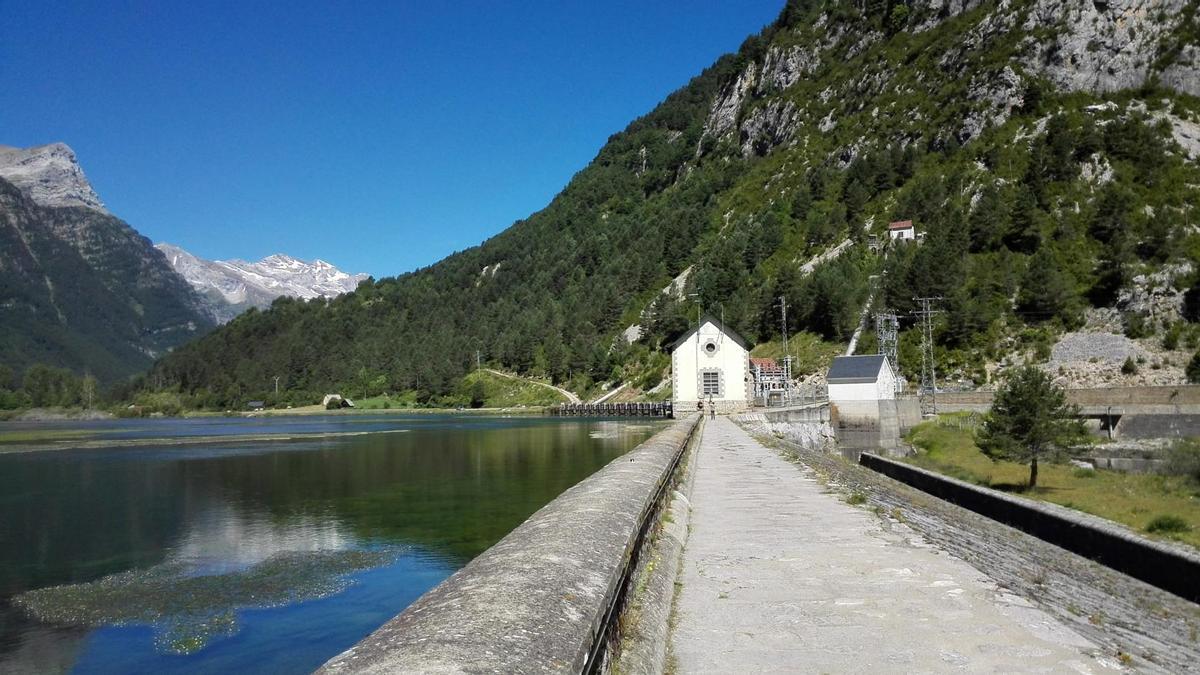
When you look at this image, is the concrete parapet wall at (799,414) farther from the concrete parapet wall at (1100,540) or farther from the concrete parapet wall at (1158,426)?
the concrete parapet wall at (1100,540)

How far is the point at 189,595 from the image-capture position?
43.6 ft

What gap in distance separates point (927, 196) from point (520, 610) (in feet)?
297

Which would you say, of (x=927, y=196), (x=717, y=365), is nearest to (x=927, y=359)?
(x=717, y=365)

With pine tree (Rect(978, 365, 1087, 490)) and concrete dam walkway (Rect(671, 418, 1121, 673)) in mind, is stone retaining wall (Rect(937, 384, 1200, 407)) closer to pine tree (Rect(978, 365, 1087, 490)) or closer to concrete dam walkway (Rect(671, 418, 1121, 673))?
pine tree (Rect(978, 365, 1087, 490))

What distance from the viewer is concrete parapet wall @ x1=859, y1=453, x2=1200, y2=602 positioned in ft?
37.1

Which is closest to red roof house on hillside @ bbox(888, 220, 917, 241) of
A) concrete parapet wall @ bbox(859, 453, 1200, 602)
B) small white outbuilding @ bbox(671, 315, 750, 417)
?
small white outbuilding @ bbox(671, 315, 750, 417)

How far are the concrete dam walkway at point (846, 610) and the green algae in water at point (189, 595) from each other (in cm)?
722

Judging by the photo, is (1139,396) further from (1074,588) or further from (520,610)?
(520,610)

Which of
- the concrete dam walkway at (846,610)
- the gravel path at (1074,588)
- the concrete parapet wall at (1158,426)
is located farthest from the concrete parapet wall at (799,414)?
the concrete dam walkway at (846,610)

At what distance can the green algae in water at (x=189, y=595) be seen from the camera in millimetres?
11492

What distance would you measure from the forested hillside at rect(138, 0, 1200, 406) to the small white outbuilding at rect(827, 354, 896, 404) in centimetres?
1396

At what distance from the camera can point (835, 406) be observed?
54.5 m

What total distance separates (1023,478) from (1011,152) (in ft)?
206

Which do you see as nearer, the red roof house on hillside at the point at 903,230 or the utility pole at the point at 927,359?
the utility pole at the point at 927,359
